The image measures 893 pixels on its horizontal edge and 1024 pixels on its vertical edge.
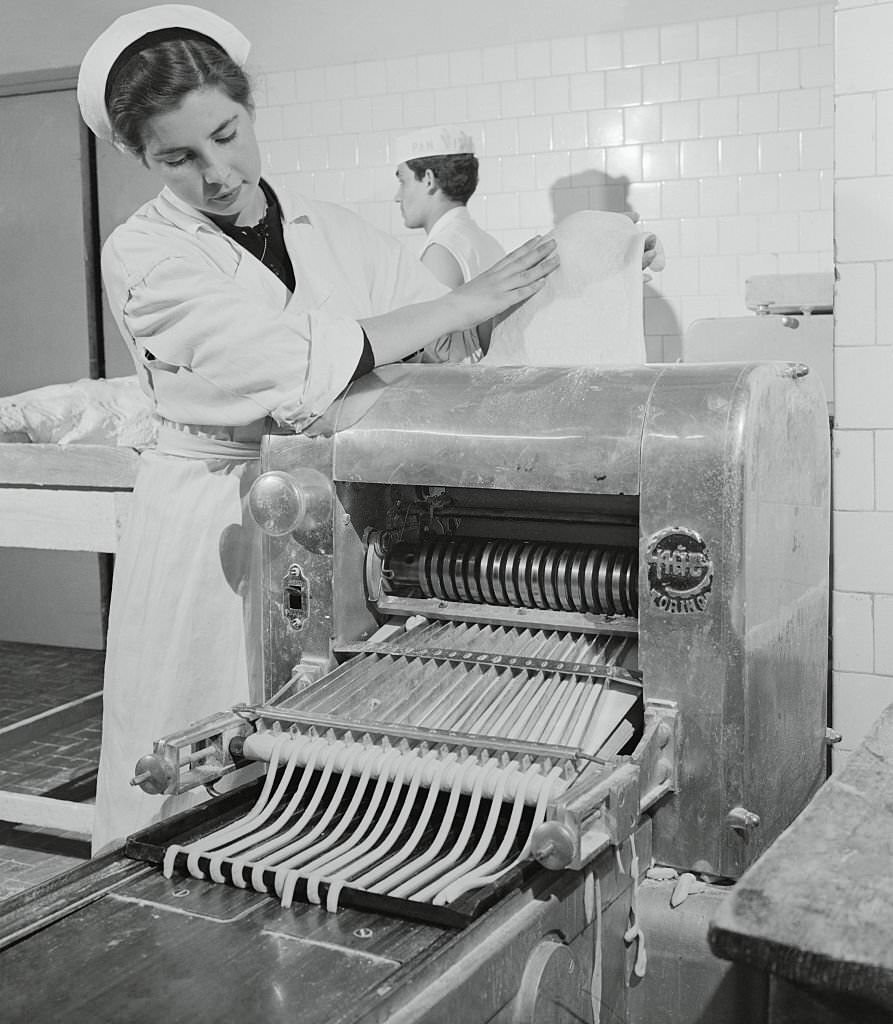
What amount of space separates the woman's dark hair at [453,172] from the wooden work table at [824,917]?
3.50 metres

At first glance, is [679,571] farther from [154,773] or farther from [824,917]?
[154,773]

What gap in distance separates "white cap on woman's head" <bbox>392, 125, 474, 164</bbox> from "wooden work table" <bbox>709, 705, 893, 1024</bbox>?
3.60m

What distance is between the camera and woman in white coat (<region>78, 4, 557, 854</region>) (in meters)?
1.63

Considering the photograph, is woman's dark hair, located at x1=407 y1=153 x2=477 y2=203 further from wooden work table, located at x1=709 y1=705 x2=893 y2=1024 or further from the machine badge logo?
wooden work table, located at x1=709 y1=705 x2=893 y2=1024

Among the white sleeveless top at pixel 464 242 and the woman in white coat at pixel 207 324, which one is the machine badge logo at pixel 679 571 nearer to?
the woman in white coat at pixel 207 324

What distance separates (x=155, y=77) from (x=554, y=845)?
1259 mm

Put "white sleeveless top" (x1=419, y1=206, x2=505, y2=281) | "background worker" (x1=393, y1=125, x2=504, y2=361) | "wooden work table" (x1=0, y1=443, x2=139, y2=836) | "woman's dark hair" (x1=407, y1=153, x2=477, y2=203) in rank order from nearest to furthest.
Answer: "wooden work table" (x1=0, y1=443, x2=139, y2=836)
"white sleeveless top" (x1=419, y1=206, x2=505, y2=281)
"background worker" (x1=393, y1=125, x2=504, y2=361)
"woman's dark hair" (x1=407, y1=153, x2=477, y2=203)

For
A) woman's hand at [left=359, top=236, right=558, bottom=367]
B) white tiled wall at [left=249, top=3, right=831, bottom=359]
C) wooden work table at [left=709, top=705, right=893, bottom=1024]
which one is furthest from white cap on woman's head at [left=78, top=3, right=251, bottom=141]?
white tiled wall at [left=249, top=3, right=831, bottom=359]

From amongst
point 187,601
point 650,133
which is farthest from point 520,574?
point 650,133

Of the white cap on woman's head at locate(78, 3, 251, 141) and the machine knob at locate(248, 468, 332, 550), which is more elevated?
the white cap on woman's head at locate(78, 3, 251, 141)

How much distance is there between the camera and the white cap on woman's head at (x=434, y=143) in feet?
14.0

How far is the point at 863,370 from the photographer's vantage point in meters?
2.49

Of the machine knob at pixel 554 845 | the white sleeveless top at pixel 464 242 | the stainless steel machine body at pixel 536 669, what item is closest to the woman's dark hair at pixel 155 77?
the stainless steel machine body at pixel 536 669

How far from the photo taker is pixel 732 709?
1331mm
